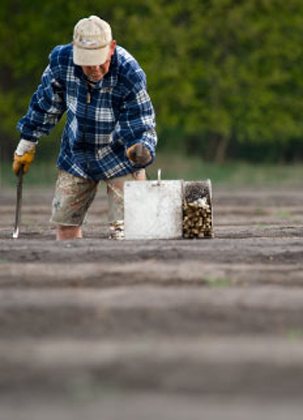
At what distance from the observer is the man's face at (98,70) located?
10.5m

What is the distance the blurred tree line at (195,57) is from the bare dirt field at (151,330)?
2134 centimetres

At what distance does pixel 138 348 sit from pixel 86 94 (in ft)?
15.1

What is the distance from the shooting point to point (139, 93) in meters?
10.9

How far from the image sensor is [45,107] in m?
11.2

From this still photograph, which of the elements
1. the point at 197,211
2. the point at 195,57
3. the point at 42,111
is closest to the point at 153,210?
the point at 197,211

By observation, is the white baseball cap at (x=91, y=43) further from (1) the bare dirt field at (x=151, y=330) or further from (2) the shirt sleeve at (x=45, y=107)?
(1) the bare dirt field at (x=151, y=330)

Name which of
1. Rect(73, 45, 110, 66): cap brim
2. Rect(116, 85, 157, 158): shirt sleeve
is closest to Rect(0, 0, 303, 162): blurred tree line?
Rect(116, 85, 157, 158): shirt sleeve

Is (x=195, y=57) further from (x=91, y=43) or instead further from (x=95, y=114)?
(x=91, y=43)

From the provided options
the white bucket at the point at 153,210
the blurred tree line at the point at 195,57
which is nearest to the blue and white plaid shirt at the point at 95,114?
the white bucket at the point at 153,210

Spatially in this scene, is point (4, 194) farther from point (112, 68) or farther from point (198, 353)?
point (198, 353)

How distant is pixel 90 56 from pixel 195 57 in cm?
2443

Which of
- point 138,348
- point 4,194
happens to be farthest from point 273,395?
point 4,194

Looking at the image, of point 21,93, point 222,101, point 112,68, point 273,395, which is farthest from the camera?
point 222,101

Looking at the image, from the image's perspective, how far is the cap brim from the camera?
1037 centimetres
